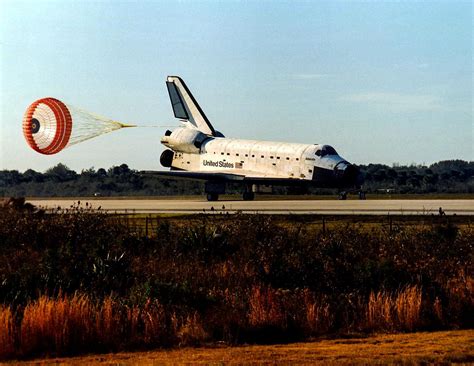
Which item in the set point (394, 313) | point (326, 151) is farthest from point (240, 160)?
point (394, 313)

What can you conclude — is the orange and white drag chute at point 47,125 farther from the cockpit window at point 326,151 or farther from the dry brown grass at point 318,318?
the dry brown grass at point 318,318

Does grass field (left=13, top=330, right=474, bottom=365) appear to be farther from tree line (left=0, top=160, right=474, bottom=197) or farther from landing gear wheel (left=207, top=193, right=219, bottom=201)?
tree line (left=0, top=160, right=474, bottom=197)

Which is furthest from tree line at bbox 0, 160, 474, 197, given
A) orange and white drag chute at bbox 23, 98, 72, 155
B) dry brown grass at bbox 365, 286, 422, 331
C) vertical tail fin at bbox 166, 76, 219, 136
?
dry brown grass at bbox 365, 286, 422, 331

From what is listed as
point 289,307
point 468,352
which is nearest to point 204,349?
point 289,307

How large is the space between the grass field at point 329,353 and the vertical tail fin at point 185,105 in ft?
165

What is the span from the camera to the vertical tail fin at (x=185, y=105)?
213 ft

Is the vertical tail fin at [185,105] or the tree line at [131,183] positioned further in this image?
the tree line at [131,183]

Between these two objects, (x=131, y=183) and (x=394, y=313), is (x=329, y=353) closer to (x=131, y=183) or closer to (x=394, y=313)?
(x=394, y=313)

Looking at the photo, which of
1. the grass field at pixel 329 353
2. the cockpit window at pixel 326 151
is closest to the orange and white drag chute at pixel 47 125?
the cockpit window at pixel 326 151

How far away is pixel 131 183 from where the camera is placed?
325 feet

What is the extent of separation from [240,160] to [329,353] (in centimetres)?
4308

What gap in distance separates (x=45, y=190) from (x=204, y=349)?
8197cm

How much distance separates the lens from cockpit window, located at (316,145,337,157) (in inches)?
2020

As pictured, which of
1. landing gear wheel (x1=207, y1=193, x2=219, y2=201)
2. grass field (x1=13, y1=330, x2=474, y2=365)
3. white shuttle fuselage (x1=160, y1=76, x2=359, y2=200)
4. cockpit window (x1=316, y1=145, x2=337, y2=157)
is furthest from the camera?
landing gear wheel (x1=207, y1=193, x2=219, y2=201)
